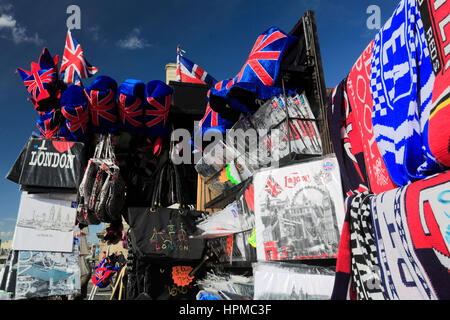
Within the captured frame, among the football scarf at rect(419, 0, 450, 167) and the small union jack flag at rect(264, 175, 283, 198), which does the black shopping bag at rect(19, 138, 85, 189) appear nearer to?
the small union jack flag at rect(264, 175, 283, 198)

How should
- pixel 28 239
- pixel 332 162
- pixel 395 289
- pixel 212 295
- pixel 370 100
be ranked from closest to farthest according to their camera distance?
pixel 395 289, pixel 370 100, pixel 332 162, pixel 212 295, pixel 28 239

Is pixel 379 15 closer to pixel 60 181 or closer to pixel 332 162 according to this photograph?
pixel 332 162

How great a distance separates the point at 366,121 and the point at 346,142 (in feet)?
0.52

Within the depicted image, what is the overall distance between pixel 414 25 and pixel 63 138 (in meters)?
2.74

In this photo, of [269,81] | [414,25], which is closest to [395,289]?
[414,25]

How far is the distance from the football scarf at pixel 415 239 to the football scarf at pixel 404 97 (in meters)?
0.07

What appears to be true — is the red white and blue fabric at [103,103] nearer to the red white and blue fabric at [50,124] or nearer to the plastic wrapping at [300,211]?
the red white and blue fabric at [50,124]

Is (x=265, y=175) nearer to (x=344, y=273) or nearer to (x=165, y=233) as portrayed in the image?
(x=344, y=273)

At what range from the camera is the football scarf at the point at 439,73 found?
0.58 m

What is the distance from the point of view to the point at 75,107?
231 cm

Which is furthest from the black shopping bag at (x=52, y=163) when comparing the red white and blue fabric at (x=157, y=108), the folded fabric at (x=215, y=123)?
the folded fabric at (x=215, y=123)

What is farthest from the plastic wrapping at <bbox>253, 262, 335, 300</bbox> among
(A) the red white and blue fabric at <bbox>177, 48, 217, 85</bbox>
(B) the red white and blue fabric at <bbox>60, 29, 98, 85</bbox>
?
(B) the red white and blue fabric at <bbox>60, 29, 98, 85</bbox>

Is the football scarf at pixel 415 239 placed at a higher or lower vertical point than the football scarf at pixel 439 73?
lower

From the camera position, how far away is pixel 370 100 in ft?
3.07
